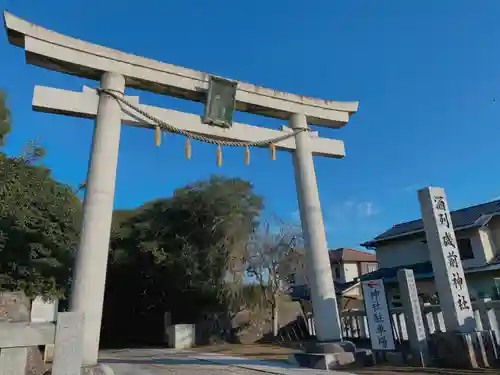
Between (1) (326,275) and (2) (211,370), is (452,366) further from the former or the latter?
(2) (211,370)

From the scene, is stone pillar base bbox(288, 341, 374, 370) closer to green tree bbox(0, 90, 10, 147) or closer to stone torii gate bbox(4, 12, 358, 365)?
stone torii gate bbox(4, 12, 358, 365)

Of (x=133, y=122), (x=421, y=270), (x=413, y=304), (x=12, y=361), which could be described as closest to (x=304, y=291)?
(x=421, y=270)

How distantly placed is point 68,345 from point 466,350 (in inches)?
253

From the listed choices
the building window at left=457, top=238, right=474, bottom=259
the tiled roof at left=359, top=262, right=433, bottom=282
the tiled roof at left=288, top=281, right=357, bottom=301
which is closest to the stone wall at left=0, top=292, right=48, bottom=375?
the tiled roof at left=288, top=281, right=357, bottom=301

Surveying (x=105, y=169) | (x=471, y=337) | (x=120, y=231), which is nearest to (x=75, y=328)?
(x=105, y=169)

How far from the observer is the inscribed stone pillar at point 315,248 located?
8.18 meters

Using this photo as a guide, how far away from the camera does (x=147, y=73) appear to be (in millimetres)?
7871

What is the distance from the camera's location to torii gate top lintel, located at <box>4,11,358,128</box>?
690 centimetres

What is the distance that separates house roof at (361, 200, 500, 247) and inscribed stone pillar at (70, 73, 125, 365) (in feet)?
52.1

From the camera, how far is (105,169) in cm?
692

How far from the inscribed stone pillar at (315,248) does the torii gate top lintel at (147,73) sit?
2.69 feet

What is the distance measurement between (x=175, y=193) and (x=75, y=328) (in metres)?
12.7

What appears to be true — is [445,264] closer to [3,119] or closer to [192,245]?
[192,245]

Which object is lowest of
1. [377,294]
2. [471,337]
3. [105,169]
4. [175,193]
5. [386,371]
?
[386,371]
